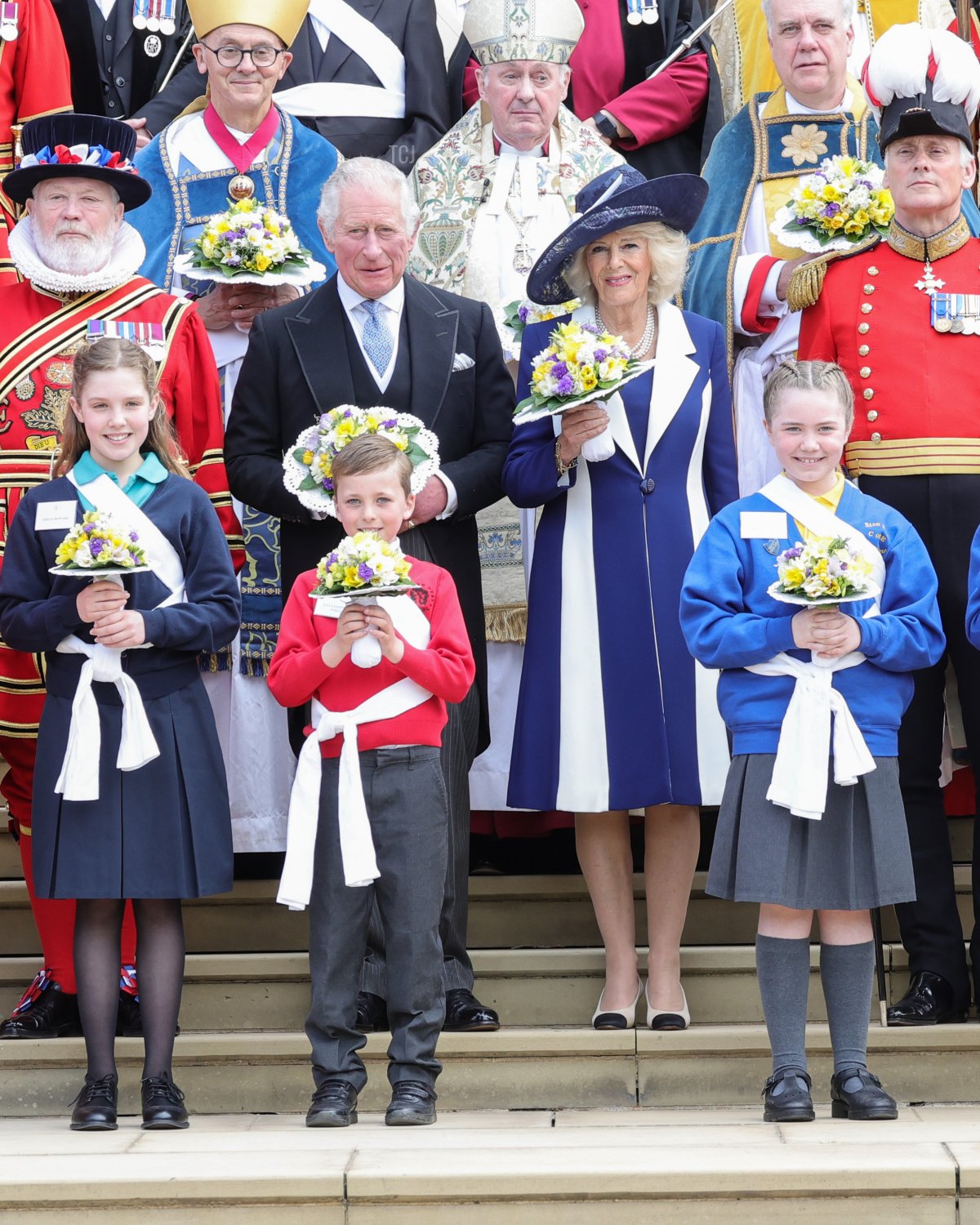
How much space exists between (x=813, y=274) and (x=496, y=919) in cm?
198

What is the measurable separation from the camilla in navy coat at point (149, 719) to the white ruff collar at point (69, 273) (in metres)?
0.73

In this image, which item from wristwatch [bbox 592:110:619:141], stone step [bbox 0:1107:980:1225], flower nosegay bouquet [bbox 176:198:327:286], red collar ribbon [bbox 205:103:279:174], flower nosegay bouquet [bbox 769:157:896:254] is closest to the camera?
stone step [bbox 0:1107:980:1225]

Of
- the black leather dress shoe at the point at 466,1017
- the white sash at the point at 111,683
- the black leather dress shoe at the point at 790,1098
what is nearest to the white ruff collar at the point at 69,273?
the white sash at the point at 111,683

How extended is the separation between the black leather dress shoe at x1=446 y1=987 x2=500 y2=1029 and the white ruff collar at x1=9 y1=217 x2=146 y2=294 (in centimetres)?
206

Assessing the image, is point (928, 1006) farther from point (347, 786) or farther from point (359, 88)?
point (359, 88)

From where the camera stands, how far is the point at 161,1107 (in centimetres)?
472

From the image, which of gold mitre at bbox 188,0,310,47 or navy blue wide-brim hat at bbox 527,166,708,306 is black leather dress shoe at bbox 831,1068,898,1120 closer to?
navy blue wide-brim hat at bbox 527,166,708,306

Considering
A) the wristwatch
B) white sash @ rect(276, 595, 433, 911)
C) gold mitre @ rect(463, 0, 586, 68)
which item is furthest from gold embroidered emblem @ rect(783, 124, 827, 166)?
white sash @ rect(276, 595, 433, 911)

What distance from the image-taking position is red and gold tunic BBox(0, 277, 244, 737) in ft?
18.1

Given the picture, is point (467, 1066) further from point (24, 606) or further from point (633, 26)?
point (633, 26)

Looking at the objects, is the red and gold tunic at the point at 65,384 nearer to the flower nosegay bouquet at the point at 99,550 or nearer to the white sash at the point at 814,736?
the flower nosegay bouquet at the point at 99,550

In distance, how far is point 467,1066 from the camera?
5094mm

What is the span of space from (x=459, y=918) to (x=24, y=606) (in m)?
1.34

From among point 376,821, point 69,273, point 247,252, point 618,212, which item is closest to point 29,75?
point 247,252
